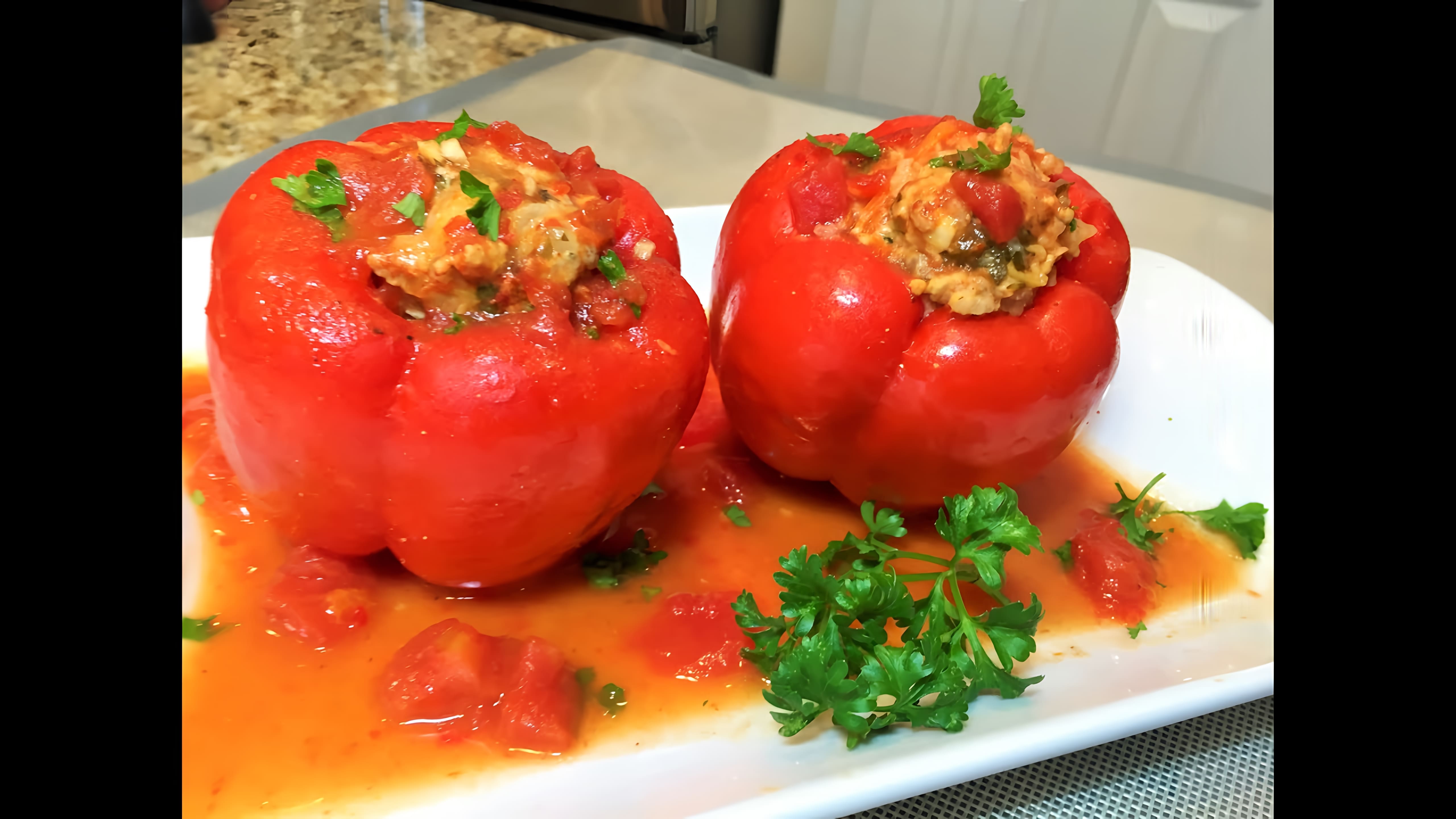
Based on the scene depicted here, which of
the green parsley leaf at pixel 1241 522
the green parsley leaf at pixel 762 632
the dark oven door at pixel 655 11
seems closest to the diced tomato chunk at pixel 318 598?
the green parsley leaf at pixel 762 632

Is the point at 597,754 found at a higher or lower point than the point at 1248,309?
lower

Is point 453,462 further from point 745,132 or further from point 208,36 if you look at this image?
point 745,132

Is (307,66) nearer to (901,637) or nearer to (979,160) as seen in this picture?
(979,160)

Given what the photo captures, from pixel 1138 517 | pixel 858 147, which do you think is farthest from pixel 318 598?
pixel 1138 517

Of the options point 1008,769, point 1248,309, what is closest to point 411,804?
point 1008,769

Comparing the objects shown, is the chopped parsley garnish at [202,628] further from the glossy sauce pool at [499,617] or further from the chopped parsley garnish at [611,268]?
the chopped parsley garnish at [611,268]

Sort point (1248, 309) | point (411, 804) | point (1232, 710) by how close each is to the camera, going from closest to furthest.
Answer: point (411, 804)
point (1232, 710)
point (1248, 309)
